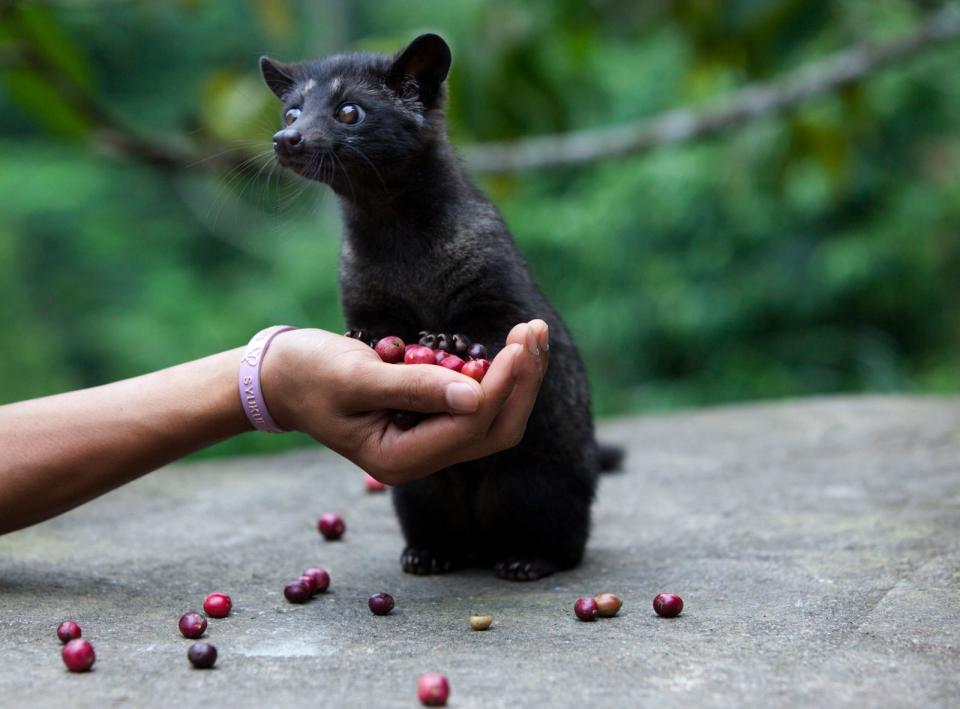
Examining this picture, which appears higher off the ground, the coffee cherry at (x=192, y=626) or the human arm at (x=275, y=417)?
the human arm at (x=275, y=417)

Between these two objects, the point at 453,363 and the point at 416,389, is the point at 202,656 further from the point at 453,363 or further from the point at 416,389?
the point at 453,363

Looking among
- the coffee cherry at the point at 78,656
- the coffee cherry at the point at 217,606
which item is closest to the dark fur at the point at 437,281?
the coffee cherry at the point at 217,606

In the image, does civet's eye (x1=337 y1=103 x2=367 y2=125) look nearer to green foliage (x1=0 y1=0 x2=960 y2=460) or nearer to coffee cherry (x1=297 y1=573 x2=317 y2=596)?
green foliage (x1=0 y1=0 x2=960 y2=460)

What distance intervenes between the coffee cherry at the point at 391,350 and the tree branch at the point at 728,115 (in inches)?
120

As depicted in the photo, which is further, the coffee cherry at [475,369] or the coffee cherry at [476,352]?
the coffee cherry at [476,352]

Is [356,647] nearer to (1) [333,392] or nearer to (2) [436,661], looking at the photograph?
(2) [436,661]

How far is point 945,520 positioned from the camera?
3551 mm

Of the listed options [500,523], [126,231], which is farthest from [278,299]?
[500,523]

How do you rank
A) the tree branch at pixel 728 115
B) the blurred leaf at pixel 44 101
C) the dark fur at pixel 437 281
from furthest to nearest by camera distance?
1. the tree branch at pixel 728 115
2. the blurred leaf at pixel 44 101
3. the dark fur at pixel 437 281

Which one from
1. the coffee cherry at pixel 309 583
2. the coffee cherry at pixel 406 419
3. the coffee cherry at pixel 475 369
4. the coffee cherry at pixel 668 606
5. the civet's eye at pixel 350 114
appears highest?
the civet's eye at pixel 350 114

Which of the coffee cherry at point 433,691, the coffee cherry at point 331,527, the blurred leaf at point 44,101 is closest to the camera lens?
the coffee cherry at point 433,691

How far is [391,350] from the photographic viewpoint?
2867 mm

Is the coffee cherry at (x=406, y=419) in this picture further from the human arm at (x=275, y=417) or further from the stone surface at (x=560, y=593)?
the stone surface at (x=560, y=593)

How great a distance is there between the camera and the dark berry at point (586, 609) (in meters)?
2.77
